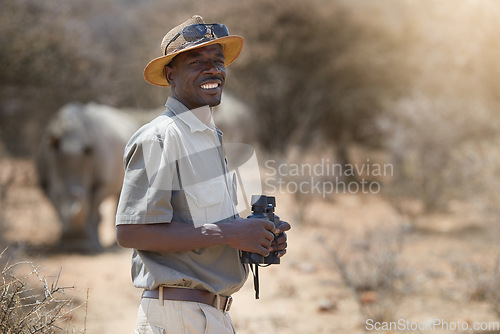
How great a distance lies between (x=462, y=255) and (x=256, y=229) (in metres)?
5.91

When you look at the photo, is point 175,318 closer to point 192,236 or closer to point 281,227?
point 192,236

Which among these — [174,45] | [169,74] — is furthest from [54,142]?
[174,45]

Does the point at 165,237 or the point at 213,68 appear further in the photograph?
the point at 213,68

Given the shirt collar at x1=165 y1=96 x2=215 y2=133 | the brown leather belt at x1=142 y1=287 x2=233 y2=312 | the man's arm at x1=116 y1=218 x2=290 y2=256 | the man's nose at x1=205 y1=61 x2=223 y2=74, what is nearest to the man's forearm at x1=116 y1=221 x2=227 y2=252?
the man's arm at x1=116 y1=218 x2=290 y2=256

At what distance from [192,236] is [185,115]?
51cm

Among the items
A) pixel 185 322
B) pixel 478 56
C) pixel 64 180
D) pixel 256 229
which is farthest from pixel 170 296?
pixel 478 56

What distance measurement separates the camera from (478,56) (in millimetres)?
10297

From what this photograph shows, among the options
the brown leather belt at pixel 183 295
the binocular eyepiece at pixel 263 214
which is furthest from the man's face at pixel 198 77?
the brown leather belt at pixel 183 295

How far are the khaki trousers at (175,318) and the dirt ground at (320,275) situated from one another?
1889mm

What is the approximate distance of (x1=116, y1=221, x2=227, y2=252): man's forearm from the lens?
7.55ft

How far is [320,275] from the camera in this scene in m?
7.88

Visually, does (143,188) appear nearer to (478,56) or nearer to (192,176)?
(192,176)

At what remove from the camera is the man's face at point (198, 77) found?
2.58 metres

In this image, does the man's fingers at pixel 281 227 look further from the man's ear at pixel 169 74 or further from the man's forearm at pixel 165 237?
→ the man's ear at pixel 169 74
